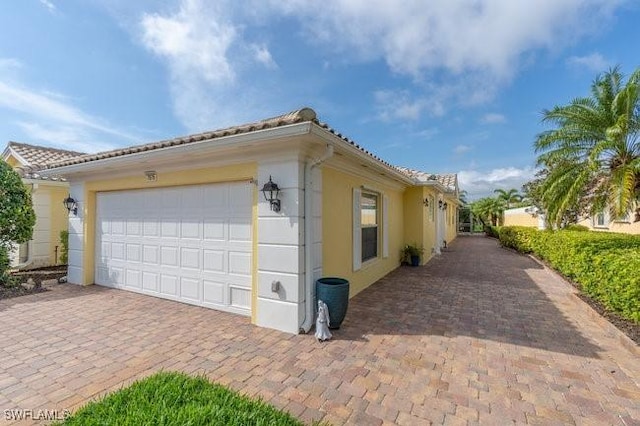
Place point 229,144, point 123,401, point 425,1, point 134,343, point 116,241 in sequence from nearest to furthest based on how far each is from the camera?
1. point 123,401
2. point 134,343
3. point 229,144
4. point 425,1
5. point 116,241

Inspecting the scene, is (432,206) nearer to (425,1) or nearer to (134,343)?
(425,1)

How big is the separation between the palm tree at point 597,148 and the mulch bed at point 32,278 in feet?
51.0

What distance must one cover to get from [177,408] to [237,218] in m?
3.76

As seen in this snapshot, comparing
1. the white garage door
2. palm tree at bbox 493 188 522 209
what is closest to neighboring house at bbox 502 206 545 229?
palm tree at bbox 493 188 522 209

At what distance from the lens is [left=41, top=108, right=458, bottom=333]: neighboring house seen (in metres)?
5.12

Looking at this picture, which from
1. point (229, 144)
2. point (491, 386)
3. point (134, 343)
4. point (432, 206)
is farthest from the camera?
point (432, 206)

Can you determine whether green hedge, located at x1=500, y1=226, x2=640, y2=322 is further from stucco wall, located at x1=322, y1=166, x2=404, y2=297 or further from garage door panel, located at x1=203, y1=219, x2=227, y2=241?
garage door panel, located at x1=203, y1=219, x2=227, y2=241

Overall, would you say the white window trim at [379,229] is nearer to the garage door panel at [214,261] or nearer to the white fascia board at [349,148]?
the white fascia board at [349,148]

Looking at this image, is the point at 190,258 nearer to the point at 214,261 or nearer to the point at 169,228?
the point at 214,261

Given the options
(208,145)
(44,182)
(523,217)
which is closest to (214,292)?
(208,145)

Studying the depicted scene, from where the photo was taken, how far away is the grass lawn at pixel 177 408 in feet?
8.22

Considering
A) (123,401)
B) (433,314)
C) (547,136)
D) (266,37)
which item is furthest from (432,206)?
(123,401)

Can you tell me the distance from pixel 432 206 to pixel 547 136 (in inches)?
255

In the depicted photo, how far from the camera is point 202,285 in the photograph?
648cm
